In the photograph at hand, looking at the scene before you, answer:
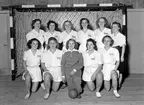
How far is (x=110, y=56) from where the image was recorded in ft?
11.0

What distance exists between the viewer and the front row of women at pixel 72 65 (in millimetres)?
3256

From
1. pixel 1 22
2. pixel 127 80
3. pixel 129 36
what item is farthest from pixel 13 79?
pixel 129 36

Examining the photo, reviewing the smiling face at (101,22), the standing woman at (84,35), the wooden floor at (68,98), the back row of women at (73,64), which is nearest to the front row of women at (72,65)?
the back row of women at (73,64)

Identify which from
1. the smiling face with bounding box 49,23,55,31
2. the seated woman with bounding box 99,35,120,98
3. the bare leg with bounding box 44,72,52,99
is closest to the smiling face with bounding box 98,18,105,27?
the seated woman with bounding box 99,35,120,98

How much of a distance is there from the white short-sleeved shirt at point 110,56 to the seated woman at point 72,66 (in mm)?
370

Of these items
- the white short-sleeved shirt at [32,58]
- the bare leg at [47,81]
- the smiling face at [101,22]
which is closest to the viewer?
the bare leg at [47,81]

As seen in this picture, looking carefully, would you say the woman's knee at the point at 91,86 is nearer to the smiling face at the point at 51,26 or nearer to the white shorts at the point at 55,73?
the white shorts at the point at 55,73

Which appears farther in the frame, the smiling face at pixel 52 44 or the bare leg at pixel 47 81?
the smiling face at pixel 52 44

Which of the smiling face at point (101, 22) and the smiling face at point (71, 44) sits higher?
the smiling face at point (101, 22)

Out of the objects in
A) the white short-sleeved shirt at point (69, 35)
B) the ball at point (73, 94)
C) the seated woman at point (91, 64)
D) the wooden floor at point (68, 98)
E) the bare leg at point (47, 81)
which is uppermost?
the white short-sleeved shirt at point (69, 35)

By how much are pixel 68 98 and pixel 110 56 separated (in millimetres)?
896

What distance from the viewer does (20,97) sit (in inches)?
124

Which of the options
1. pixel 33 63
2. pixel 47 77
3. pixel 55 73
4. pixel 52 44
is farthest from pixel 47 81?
pixel 52 44

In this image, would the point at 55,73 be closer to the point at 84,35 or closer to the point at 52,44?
the point at 52,44
